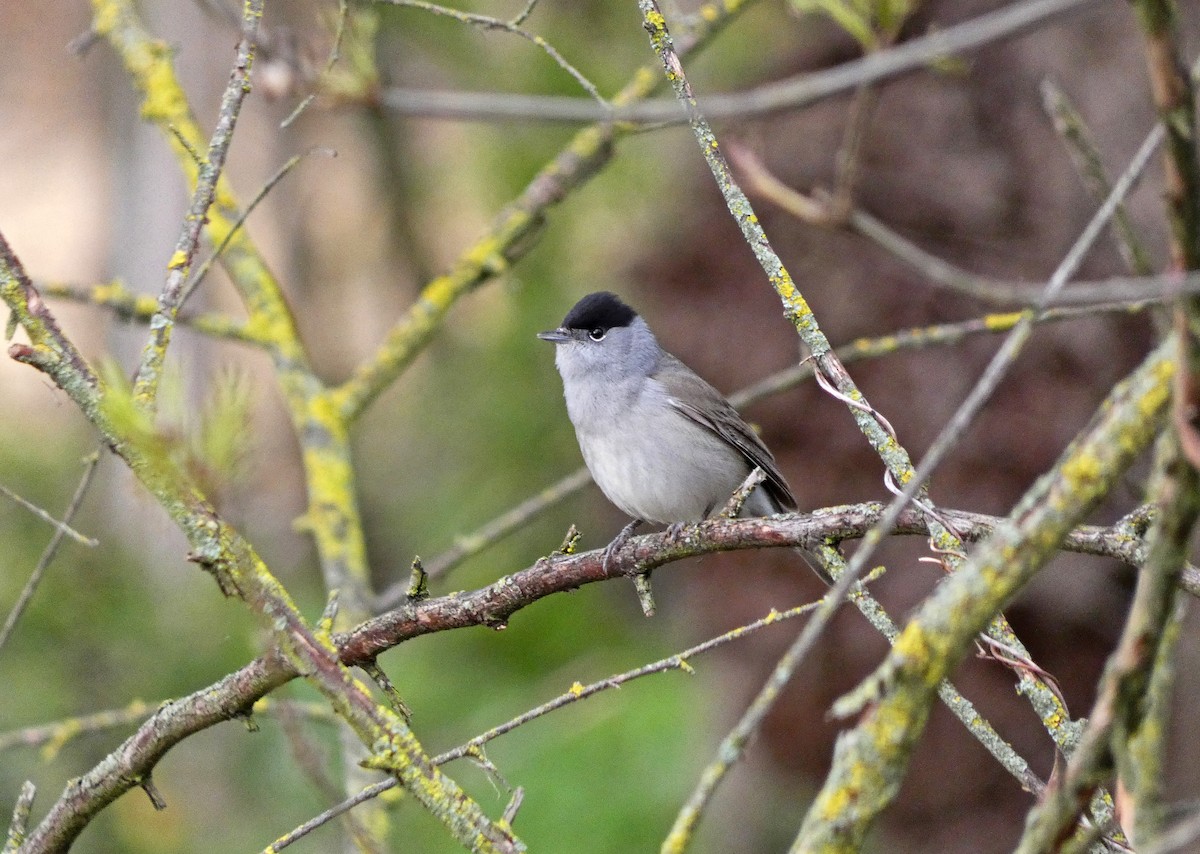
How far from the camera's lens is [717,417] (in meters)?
4.69

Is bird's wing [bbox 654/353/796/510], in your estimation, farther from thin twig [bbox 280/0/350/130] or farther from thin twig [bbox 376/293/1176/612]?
thin twig [bbox 280/0/350/130]

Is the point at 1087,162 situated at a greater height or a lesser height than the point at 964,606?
greater

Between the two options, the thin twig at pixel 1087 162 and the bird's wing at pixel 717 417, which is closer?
the thin twig at pixel 1087 162

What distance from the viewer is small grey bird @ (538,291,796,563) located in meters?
4.41

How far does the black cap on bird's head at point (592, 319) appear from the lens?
4.98 meters

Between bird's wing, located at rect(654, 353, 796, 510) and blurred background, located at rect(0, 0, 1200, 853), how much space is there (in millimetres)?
902

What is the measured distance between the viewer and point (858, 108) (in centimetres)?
265

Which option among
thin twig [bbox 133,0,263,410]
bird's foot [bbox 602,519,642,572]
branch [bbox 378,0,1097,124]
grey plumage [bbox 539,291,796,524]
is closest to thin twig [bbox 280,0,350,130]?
thin twig [bbox 133,0,263,410]

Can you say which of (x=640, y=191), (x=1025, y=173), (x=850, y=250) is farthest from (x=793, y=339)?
(x=640, y=191)

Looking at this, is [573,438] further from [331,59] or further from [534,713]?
[534,713]

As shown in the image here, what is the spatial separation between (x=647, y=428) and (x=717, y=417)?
0.33 meters

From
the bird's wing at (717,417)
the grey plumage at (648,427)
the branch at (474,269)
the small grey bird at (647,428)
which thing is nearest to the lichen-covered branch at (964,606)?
the small grey bird at (647,428)

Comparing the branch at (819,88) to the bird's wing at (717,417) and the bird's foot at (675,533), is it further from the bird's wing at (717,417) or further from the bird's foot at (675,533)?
the bird's wing at (717,417)

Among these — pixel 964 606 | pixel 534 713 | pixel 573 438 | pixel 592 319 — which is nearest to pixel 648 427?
pixel 592 319
